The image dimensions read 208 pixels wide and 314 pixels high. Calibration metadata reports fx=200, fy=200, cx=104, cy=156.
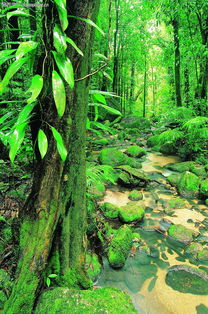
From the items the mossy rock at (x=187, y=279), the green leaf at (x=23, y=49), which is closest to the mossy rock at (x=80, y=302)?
the green leaf at (x=23, y=49)

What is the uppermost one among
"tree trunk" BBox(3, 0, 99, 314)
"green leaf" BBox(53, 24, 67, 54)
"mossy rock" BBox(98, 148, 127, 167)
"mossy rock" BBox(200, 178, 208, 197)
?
"green leaf" BBox(53, 24, 67, 54)

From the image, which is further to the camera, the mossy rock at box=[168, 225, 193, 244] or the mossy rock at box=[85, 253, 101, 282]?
the mossy rock at box=[168, 225, 193, 244]

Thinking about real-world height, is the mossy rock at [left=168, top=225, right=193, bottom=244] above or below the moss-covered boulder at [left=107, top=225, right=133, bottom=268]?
below

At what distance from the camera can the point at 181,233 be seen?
339 cm

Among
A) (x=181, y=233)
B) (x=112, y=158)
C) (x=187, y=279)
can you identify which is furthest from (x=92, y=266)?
(x=112, y=158)

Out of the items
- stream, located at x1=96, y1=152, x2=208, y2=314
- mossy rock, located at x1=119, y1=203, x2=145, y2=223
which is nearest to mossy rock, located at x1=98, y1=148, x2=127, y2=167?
stream, located at x1=96, y1=152, x2=208, y2=314

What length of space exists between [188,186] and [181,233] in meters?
1.72

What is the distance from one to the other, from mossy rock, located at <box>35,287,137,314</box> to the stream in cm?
124

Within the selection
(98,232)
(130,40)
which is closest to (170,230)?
(98,232)

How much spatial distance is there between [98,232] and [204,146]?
218 inches

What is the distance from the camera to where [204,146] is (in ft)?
22.1

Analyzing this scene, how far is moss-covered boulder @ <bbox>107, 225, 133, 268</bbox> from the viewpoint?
2.69m

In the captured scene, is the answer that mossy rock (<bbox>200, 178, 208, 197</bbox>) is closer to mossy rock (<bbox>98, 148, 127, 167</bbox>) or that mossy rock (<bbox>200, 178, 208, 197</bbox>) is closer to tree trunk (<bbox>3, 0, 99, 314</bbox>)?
mossy rock (<bbox>98, 148, 127, 167</bbox>)

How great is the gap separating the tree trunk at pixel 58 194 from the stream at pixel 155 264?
4.43ft
